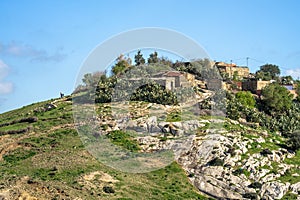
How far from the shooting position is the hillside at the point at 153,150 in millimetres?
37906

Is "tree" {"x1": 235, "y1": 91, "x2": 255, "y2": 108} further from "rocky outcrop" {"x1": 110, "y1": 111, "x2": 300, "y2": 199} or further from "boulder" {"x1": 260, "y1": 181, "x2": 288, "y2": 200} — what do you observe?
"boulder" {"x1": 260, "y1": 181, "x2": 288, "y2": 200}

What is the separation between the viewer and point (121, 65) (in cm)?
8050

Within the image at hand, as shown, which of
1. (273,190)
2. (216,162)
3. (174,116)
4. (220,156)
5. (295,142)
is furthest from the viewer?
(174,116)

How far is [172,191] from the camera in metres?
39.8

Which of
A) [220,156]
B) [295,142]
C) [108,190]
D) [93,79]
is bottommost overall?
[108,190]

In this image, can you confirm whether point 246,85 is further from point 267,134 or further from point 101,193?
point 101,193

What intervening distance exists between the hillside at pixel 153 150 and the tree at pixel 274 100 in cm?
1141

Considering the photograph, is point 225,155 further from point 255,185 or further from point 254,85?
point 254,85

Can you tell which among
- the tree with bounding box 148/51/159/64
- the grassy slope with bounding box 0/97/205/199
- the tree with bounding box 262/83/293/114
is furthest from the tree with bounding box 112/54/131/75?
the grassy slope with bounding box 0/97/205/199

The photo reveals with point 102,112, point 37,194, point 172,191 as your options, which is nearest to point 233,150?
point 172,191

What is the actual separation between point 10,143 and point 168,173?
53.8 ft

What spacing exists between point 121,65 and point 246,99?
22.5 meters

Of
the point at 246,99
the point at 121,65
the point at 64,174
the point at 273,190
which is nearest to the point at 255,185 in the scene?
the point at 273,190

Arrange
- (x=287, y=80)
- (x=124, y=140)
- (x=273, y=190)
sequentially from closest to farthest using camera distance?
(x=273, y=190), (x=124, y=140), (x=287, y=80)
